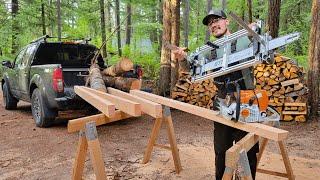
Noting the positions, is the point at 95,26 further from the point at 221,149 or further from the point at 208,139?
the point at 221,149

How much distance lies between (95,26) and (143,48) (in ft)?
11.4

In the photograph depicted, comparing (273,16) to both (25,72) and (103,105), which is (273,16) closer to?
(25,72)

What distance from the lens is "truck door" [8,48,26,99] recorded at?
9312mm

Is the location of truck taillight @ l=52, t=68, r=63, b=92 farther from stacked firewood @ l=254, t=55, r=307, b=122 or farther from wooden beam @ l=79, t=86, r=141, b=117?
stacked firewood @ l=254, t=55, r=307, b=122

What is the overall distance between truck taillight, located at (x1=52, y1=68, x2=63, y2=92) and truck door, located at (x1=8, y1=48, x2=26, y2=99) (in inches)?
105

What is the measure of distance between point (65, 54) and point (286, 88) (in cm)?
567

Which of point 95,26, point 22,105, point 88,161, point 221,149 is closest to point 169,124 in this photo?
point 221,149

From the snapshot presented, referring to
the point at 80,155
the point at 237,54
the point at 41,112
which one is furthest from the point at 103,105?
the point at 41,112

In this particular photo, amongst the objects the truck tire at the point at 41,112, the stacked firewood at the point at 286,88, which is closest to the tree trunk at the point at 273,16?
the stacked firewood at the point at 286,88

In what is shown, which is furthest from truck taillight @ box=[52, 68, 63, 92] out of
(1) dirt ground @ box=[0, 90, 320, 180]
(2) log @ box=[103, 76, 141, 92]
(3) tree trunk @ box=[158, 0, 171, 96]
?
(3) tree trunk @ box=[158, 0, 171, 96]

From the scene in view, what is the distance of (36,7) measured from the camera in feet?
60.2

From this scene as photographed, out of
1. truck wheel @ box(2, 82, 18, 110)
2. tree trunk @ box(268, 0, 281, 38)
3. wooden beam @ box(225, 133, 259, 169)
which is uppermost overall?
tree trunk @ box(268, 0, 281, 38)

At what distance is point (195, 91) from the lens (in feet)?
31.4

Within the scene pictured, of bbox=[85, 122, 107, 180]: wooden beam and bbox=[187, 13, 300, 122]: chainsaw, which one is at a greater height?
bbox=[187, 13, 300, 122]: chainsaw
